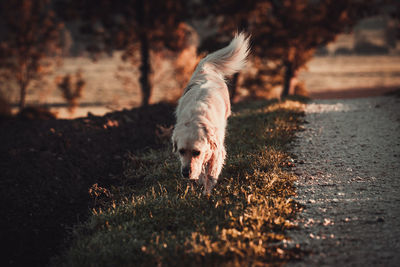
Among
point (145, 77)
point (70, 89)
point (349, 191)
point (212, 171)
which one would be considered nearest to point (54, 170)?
point (212, 171)

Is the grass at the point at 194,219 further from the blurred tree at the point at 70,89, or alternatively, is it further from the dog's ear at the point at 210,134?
the blurred tree at the point at 70,89

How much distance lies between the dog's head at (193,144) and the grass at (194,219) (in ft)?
2.01

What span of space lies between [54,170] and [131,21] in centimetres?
1340

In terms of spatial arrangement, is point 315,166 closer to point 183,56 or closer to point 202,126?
point 202,126

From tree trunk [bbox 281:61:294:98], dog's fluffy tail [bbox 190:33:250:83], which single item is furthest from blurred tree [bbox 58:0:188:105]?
dog's fluffy tail [bbox 190:33:250:83]

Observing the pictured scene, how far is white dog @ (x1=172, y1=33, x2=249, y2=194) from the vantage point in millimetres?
4246

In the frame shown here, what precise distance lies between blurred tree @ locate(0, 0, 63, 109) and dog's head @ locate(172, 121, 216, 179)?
20.1 meters

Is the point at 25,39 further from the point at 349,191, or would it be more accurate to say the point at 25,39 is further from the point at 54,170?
the point at 349,191

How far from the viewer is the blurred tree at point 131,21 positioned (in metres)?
17.0

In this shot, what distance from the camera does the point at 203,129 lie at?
14.2ft

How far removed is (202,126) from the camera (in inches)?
171

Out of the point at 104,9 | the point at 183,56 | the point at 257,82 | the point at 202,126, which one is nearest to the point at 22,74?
the point at 104,9

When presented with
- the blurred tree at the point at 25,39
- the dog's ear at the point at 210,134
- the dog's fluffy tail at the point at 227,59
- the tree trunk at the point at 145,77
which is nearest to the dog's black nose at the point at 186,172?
the dog's ear at the point at 210,134

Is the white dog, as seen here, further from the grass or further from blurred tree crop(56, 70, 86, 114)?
blurred tree crop(56, 70, 86, 114)
